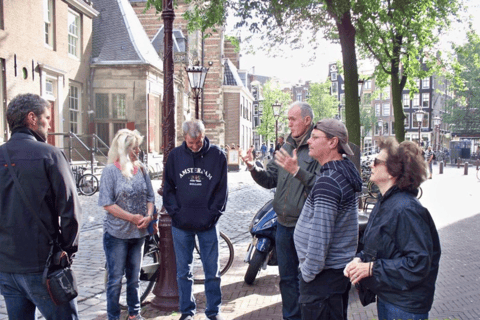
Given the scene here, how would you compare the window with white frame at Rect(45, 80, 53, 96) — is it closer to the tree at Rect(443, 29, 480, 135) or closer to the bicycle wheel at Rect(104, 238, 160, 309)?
the bicycle wheel at Rect(104, 238, 160, 309)

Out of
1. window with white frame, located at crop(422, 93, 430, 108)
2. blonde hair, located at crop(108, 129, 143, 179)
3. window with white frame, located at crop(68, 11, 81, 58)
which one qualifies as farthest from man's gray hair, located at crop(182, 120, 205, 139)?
window with white frame, located at crop(422, 93, 430, 108)

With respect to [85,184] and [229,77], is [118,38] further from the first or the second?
[229,77]

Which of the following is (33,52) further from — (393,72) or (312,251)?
(312,251)

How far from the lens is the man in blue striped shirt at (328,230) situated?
2.53m

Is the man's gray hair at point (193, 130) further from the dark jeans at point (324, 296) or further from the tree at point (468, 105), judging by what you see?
the tree at point (468, 105)

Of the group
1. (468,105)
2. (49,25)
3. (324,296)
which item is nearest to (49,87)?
(49,25)

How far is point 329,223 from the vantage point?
2512 millimetres

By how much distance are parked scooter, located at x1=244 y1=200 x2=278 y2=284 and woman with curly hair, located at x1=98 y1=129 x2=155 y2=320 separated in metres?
1.58

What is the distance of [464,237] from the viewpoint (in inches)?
340

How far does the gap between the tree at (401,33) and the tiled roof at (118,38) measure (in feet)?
34.5

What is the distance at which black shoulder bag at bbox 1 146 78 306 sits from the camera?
251 centimetres

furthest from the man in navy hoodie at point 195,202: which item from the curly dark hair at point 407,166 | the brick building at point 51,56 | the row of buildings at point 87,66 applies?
A: the brick building at point 51,56

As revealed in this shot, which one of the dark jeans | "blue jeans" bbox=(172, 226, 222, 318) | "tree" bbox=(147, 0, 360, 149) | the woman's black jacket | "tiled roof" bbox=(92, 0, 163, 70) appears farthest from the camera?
"tiled roof" bbox=(92, 0, 163, 70)

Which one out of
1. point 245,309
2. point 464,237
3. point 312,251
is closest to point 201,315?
point 245,309
